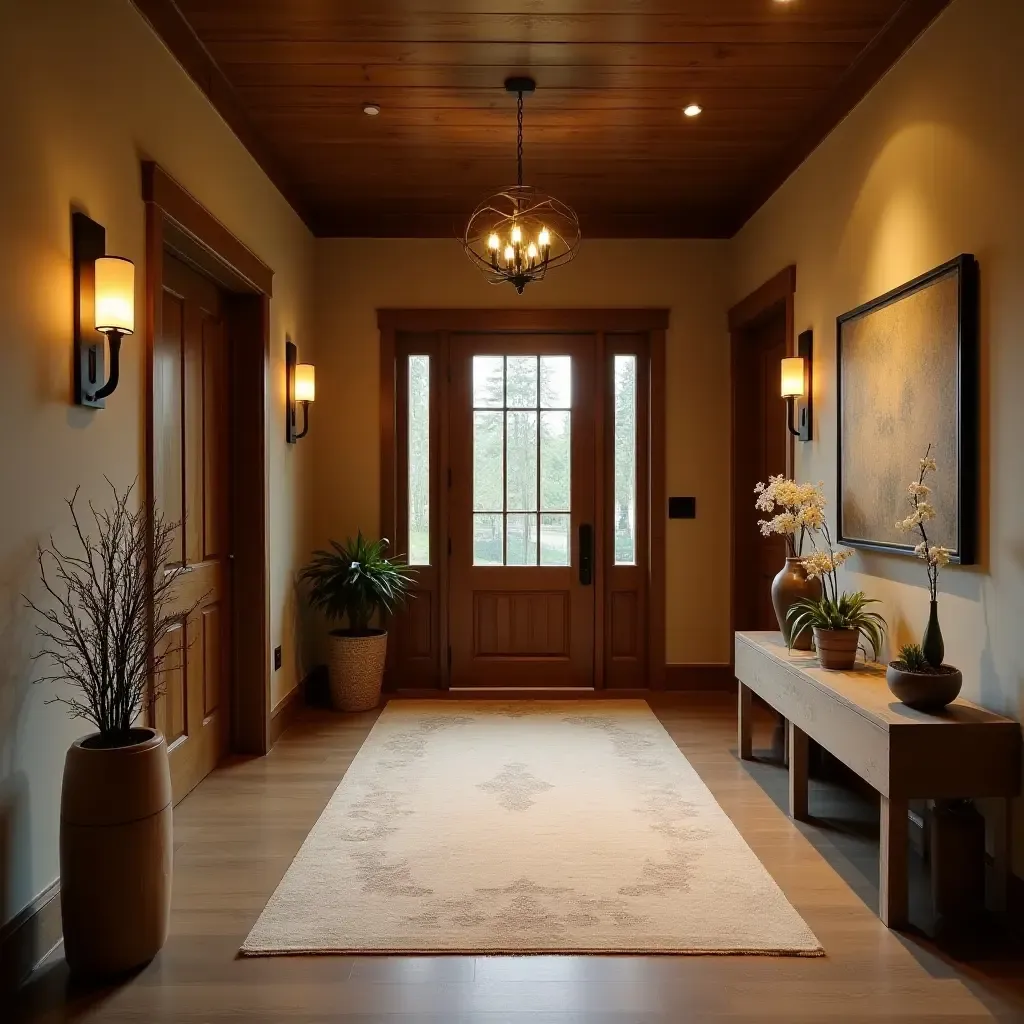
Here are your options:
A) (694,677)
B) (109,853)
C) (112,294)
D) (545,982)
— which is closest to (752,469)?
(694,677)

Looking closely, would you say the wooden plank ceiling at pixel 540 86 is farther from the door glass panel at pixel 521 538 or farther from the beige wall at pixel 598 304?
the door glass panel at pixel 521 538

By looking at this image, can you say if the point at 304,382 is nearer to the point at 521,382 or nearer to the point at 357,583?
the point at 357,583

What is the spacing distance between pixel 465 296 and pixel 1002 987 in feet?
14.6

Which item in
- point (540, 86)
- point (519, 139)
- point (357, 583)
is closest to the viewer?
point (540, 86)

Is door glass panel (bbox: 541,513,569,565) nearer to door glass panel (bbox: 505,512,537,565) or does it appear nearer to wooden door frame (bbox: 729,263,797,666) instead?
door glass panel (bbox: 505,512,537,565)

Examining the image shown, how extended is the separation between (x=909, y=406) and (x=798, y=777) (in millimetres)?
1472

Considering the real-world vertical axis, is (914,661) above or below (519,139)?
below

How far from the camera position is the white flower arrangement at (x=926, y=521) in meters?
2.68

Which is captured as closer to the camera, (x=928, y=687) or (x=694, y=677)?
(x=928, y=687)

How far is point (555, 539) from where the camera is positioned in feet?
18.3

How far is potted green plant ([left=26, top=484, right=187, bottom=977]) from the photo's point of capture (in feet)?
7.14

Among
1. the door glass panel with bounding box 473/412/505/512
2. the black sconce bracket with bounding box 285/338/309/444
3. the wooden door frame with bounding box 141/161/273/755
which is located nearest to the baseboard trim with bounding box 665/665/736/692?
the door glass panel with bounding box 473/412/505/512

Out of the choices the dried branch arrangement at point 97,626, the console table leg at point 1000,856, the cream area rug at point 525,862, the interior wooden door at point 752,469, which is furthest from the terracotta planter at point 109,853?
the interior wooden door at point 752,469

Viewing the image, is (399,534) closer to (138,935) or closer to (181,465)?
(181,465)
